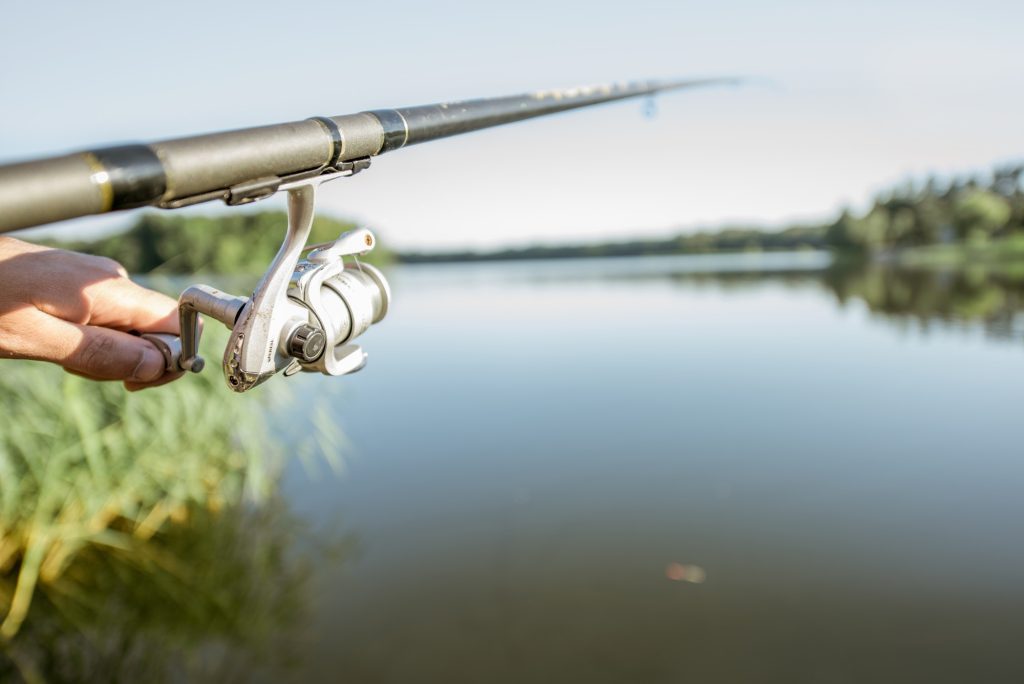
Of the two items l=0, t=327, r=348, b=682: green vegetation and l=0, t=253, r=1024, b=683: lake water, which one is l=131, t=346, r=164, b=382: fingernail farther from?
l=0, t=327, r=348, b=682: green vegetation

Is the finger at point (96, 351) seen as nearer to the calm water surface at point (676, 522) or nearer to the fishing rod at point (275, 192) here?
the fishing rod at point (275, 192)

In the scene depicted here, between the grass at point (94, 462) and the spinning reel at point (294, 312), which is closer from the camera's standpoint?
the spinning reel at point (294, 312)

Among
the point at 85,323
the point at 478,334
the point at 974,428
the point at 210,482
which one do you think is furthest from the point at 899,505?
the point at 478,334

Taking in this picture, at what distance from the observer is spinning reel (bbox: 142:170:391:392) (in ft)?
3.33

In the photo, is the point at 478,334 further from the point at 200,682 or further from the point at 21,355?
the point at 21,355

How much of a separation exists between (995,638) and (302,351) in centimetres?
407

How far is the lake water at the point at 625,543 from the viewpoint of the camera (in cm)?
363

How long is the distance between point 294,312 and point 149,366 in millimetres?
248

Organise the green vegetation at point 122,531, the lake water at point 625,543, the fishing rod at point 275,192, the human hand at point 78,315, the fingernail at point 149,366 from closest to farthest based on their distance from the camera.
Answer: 1. the fishing rod at point 275,192
2. the human hand at point 78,315
3. the fingernail at point 149,366
4. the lake water at point 625,543
5. the green vegetation at point 122,531

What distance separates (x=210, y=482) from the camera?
5219 millimetres

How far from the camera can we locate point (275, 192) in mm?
891

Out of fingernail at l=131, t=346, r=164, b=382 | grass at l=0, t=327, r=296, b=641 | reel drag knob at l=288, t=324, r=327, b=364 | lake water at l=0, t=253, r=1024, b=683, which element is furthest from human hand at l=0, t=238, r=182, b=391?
grass at l=0, t=327, r=296, b=641

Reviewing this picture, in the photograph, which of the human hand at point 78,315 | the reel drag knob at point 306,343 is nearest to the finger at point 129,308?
the human hand at point 78,315

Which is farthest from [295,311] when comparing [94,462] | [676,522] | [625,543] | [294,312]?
[676,522]
